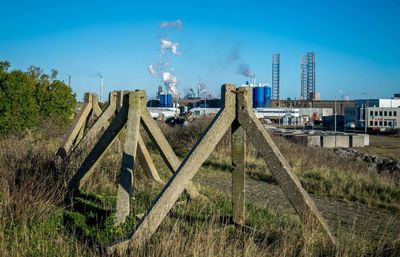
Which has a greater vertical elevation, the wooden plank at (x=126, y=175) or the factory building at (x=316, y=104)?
the factory building at (x=316, y=104)

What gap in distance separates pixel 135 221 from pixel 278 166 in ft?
6.56

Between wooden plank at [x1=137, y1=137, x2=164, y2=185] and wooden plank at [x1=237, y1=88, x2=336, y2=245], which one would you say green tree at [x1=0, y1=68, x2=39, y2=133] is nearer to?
wooden plank at [x1=137, y1=137, x2=164, y2=185]

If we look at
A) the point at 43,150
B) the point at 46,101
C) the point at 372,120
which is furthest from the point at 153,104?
the point at 43,150

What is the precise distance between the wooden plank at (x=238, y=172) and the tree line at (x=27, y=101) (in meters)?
10.2

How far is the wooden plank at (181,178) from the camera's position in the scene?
4332mm

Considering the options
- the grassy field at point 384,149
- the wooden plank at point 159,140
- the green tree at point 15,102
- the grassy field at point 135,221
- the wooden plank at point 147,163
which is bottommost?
the grassy field at point 384,149

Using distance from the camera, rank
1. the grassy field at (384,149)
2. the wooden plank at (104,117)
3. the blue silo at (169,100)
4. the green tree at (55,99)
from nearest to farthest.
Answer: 1. the wooden plank at (104,117)
2. the green tree at (55,99)
3. the grassy field at (384,149)
4. the blue silo at (169,100)

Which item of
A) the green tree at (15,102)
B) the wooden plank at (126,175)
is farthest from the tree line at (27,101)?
the wooden plank at (126,175)

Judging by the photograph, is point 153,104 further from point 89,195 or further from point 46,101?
point 89,195

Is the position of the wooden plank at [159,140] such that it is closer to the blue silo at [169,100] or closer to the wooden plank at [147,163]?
the wooden plank at [147,163]

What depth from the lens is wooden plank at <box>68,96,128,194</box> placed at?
6.24 meters

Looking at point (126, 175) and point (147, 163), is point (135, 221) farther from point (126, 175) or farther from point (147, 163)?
point (147, 163)

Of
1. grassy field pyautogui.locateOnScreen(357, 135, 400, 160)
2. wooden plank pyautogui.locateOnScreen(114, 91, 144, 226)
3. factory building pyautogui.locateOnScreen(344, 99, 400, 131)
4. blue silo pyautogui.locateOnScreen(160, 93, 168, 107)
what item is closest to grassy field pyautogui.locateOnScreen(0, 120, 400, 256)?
wooden plank pyautogui.locateOnScreen(114, 91, 144, 226)

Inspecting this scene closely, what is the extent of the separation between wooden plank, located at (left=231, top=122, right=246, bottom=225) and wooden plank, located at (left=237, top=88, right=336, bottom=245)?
0.77 m
